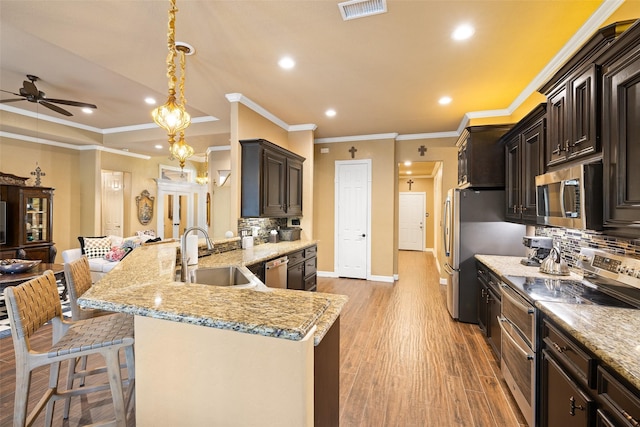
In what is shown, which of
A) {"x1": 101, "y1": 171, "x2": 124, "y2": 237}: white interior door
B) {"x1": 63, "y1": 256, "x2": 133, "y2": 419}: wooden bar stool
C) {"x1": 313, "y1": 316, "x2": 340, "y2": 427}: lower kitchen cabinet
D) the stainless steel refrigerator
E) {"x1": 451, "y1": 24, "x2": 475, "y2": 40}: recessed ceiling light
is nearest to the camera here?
{"x1": 313, "y1": 316, "x2": 340, "y2": 427}: lower kitchen cabinet

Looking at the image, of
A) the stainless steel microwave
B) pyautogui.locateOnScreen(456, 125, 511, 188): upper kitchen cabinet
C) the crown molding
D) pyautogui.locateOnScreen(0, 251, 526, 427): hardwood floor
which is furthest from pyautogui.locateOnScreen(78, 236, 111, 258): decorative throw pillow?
the stainless steel microwave

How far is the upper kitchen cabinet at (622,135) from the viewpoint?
1.45m

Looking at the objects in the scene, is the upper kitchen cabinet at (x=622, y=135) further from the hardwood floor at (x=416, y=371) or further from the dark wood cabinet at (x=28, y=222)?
the dark wood cabinet at (x=28, y=222)

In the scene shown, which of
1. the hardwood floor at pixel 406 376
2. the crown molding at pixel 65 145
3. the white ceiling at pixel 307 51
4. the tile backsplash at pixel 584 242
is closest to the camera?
the tile backsplash at pixel 584 242

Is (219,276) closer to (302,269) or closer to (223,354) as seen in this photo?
(302,269)

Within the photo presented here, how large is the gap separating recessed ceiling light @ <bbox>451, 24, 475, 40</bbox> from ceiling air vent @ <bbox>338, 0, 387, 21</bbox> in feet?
2.36

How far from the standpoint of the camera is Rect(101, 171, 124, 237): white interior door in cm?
738

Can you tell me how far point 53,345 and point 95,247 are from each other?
478 centimetres

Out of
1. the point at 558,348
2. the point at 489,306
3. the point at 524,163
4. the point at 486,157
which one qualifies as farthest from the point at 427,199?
the point at 558,348

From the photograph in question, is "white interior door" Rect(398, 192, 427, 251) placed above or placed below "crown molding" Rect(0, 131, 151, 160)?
below

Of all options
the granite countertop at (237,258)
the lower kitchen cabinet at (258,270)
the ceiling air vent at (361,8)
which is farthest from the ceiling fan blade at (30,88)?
the ceiling air vent at (361,8)

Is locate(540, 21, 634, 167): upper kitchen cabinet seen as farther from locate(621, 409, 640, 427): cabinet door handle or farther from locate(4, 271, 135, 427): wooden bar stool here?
locate(4, 271, 135, 427): wooden bar stool

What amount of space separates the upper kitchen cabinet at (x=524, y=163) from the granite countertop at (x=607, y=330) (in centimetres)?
131

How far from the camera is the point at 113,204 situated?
291 inches
